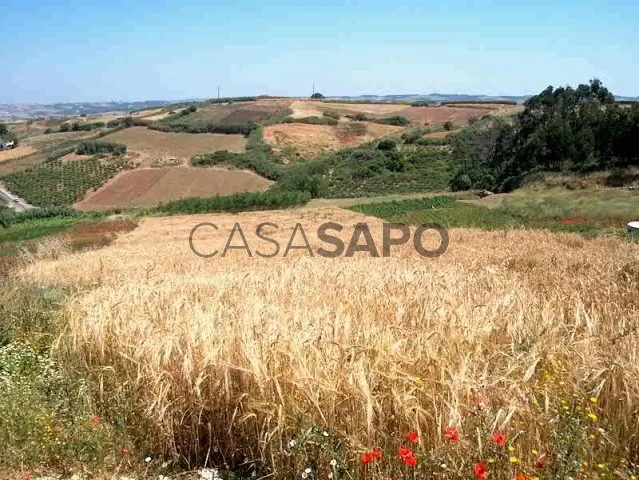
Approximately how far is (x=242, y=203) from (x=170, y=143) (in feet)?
143

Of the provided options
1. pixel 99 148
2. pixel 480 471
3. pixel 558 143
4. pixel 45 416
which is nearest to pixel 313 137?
pixel 99 148

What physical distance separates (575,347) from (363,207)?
142 feet

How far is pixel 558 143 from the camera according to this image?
169 ft

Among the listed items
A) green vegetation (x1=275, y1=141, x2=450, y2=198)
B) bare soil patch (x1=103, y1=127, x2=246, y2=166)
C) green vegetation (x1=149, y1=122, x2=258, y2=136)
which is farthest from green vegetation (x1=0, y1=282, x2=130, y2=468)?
green vegetation (x1=149, y1=122, x2=258, y2=136)

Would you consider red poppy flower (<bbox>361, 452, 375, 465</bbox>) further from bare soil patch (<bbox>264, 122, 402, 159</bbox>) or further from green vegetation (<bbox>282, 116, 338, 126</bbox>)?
green vegetation (<bbox>282, 116, 338, 126</bbox>)

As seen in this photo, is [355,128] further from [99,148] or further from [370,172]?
[99,148]

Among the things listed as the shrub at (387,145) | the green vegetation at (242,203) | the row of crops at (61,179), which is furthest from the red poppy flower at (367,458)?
the shrub at (387,145)

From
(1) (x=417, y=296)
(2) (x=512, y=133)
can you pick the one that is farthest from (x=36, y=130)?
(1) (x=417, y=296)

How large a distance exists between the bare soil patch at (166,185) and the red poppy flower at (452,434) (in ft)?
209

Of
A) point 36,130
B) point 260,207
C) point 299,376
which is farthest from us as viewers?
point 36,130

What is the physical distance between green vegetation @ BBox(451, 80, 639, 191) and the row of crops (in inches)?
2017

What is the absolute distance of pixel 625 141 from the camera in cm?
4500

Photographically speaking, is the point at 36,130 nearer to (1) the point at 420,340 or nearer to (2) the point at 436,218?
(2) the point at 436,218

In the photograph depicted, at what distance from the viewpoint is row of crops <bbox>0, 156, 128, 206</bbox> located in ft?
234
